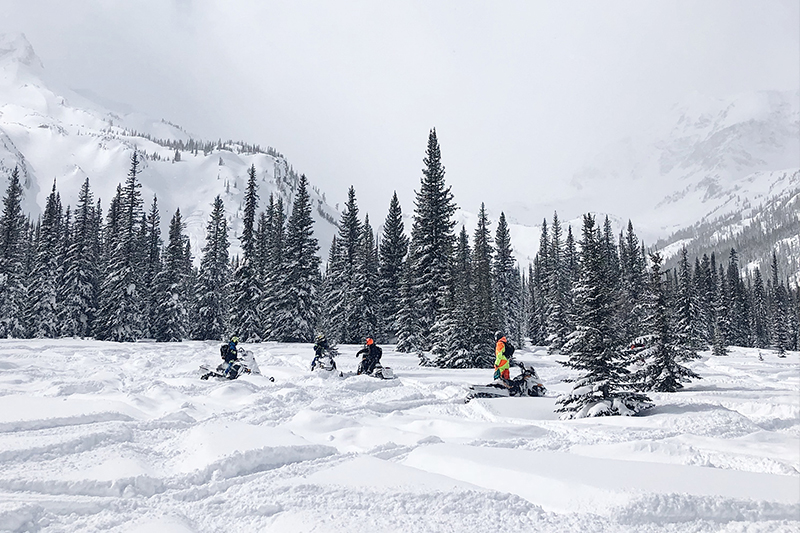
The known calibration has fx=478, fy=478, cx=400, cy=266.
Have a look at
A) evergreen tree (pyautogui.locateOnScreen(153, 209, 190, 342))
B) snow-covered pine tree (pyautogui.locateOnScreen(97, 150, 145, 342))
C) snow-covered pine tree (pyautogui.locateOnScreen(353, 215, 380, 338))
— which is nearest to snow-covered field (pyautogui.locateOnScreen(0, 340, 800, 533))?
snow-covered pine tree (pyautogui.locateOnScreen(353, 215, 380, 338))

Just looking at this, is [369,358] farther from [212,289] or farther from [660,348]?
[212,289]

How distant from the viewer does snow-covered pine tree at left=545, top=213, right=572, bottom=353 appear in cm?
4169

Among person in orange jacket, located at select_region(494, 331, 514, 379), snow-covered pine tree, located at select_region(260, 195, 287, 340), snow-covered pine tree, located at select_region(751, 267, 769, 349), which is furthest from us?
snow-covered pine tree, located at select_region(751, 267, 769, 349)

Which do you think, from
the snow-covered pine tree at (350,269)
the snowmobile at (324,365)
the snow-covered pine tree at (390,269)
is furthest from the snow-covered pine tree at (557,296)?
the snowmobile at (324,365)

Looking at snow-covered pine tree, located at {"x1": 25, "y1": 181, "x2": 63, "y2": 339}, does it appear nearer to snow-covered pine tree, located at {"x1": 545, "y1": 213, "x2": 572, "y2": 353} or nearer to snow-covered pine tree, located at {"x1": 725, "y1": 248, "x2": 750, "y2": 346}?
snow-covered pine tree, located at {"x1": 545, "y1": 213, "x2": 572, "y2": 353}

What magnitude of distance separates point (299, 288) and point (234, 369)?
22895 mm

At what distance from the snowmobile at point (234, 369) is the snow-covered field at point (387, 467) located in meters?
4.44

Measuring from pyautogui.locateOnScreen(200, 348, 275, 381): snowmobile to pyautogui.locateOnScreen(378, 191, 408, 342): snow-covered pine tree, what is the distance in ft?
77.8

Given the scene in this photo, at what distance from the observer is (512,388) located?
1388cm

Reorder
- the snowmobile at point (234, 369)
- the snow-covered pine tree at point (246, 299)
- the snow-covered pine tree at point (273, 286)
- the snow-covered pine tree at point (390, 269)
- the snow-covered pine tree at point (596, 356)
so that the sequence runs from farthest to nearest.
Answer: the snow-covered pine tree at point (390, 269) < the snow-covered pine tree at point (246, 299) < the snow-covered pine tree at point (273, 286) < the snowmobile at point (234, 369) < the snow-covered pine tree at point (596, 356)

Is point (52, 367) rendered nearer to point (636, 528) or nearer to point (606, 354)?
point (606, 354)

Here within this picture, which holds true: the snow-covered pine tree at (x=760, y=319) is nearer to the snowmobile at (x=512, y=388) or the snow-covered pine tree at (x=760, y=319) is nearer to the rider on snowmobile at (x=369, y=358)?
the snowmobile at (x=512, y=388)

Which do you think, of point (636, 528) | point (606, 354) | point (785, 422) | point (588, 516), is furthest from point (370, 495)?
point (785, 422)

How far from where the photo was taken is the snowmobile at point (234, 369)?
16531mm
